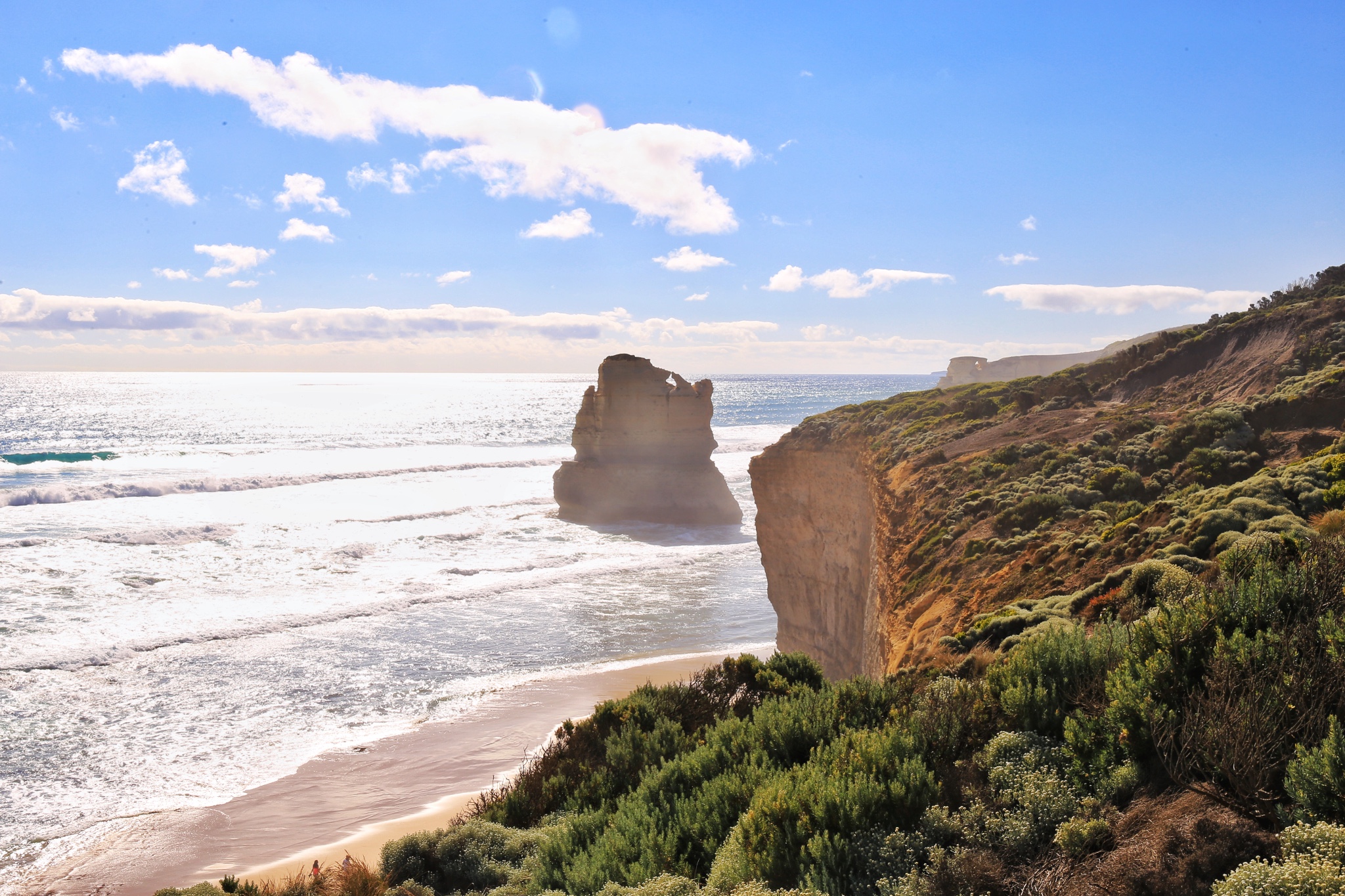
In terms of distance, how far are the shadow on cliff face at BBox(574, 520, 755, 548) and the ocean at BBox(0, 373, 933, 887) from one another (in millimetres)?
246

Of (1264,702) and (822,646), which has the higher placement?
(1264,702)

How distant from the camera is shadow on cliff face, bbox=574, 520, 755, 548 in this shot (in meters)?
45.6

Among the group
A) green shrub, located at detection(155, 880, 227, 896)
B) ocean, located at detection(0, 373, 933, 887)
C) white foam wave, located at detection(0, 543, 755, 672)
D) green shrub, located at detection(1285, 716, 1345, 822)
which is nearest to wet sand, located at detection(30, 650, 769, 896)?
ocean, located at detection(0, 373, 933, 887)

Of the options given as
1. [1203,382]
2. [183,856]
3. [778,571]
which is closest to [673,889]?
[183,856]

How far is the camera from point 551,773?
32.0 ft

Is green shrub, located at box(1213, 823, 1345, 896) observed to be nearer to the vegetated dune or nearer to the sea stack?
the vegetated dune

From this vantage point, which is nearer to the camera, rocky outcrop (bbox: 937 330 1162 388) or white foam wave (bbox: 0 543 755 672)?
white foam wave (bbox: 0 543 755 672)

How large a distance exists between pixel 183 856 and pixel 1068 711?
15454 millimetres

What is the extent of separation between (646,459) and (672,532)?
6675 millimetres

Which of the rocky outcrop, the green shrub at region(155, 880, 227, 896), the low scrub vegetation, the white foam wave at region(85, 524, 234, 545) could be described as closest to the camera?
the low scrub vegetation

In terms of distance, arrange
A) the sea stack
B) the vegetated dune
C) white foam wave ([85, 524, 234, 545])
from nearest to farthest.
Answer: the vegetated dune
white foam wave ([85, 524, 234, 545])
the sea stack

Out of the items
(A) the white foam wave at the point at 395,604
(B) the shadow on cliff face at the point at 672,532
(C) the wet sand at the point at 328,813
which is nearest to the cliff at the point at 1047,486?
(C) the wet sand at the point at 328,813

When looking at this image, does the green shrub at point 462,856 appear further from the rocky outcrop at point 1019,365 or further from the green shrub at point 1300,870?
the rocky outcrop at point 1019,365

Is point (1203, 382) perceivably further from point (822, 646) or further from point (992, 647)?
point (992, 647)
